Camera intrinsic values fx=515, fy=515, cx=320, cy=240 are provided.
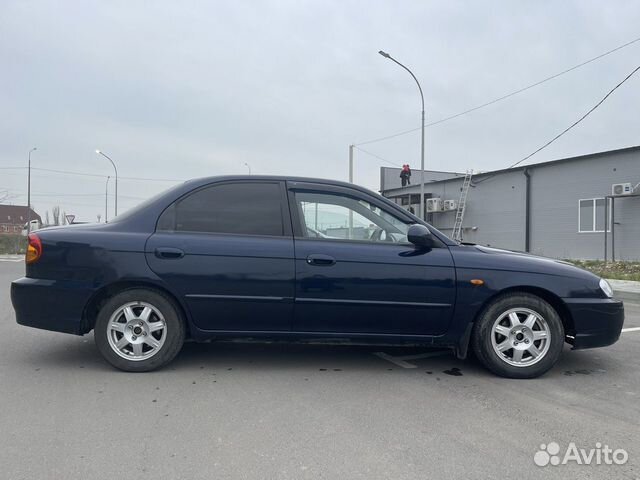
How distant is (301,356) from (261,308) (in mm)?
994

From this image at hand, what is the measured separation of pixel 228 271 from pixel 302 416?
4.42ft

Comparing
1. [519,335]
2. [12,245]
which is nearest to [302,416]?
[519,335]

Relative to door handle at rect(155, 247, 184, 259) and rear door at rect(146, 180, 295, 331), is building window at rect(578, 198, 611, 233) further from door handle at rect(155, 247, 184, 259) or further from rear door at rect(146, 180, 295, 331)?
door handle at rect(155, 247, 184, 259)

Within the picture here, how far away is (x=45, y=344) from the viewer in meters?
5.37

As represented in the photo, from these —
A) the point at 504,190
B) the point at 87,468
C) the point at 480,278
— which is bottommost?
the point at 87,468

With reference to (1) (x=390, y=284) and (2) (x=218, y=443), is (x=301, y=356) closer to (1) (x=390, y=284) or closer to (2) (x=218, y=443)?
(1) (x=390, y=284)

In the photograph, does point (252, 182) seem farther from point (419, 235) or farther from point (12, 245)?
point (12, 245)

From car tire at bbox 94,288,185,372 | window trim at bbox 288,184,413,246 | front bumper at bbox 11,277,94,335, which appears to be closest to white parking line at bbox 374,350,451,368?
window trim at bbox 288,184,413,246

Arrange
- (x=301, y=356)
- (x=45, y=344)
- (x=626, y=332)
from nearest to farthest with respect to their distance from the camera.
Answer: (x=301, y=356)
(x=45, y=344)
(x=626, y=332)

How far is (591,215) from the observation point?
19.2 metres

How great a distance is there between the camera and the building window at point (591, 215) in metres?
18.8

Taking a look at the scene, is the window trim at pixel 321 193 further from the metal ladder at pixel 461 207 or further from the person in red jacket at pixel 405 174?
the person in red jacket at pixel 405 174

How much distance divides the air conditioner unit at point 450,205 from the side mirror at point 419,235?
2218 cm

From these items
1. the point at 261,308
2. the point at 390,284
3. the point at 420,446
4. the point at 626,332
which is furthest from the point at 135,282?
the point at 626,332
